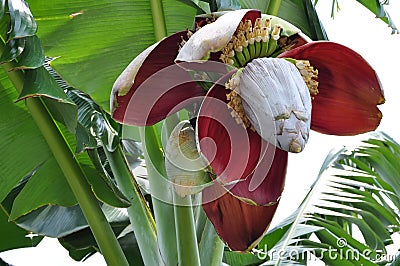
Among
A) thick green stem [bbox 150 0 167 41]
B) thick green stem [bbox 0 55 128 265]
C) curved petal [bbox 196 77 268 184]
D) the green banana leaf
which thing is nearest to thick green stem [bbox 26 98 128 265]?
thick green stem [bbox 0 55 128 265]

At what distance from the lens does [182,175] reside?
62cm

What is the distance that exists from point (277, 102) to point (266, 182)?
0.13 m

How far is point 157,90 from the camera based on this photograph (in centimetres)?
60

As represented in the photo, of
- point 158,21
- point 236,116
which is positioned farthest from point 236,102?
point 158,21

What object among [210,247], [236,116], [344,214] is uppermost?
[236,116]

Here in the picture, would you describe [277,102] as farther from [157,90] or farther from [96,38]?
[96,38]

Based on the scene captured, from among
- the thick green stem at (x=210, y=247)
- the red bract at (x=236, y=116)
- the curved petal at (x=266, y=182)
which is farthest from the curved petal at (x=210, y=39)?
the thick green stem at (x=210, y=247)

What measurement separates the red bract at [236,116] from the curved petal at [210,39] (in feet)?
0.08

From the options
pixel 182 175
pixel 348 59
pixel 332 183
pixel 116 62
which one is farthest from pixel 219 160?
pixel 332 183

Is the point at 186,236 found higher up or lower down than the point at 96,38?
lower down

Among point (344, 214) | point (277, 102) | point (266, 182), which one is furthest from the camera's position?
point (344, 214)

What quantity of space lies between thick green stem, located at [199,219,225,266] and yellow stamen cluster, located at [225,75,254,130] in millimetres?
332

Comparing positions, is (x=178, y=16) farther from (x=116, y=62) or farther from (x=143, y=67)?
(x=143, y=67)

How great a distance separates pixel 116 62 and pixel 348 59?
0.36 meters
